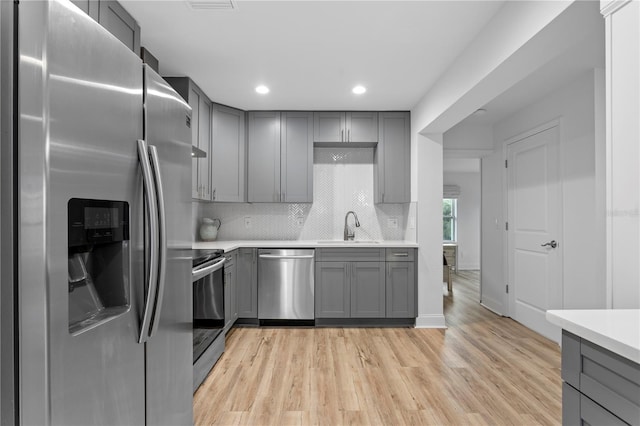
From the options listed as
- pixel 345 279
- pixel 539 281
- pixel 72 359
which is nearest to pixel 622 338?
pixel 72 359

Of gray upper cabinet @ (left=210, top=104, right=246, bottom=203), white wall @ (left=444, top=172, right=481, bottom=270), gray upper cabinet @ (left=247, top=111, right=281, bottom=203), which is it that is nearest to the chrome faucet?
gray upper cabinet @ (left=247, top=111, right=281, bottom=203)

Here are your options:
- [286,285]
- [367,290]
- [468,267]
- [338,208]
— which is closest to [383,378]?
[367,290]

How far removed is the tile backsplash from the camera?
14.3ft

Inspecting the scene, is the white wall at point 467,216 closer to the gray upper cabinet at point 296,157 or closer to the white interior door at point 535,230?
the white interior door at point 535,230

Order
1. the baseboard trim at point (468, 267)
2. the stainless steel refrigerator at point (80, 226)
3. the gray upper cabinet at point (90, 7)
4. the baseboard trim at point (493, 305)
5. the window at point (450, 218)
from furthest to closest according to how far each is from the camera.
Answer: the window at point (450, 218)
the baseboard trim at point (468, 267)
the baseboard trim at point (493, 305)
the gray upper cabinet at point (90, 7)
the stainless steel refrigerator at point (80, 226)

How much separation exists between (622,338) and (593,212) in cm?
272

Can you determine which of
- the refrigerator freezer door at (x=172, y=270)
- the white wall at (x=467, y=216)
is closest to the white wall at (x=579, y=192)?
the refrigerator freezer door at (x=172, y=270)

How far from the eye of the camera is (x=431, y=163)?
3.80m

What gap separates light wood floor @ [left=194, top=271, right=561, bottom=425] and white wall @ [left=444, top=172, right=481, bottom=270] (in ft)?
A: 16.8

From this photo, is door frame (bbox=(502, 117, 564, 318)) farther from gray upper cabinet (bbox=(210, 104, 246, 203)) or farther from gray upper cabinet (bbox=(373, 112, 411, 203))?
gray upper cabinet (bbox=(210, 104, 246, 203))

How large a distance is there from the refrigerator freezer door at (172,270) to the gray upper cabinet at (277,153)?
243 centimetres

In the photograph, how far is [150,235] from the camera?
1092 mm

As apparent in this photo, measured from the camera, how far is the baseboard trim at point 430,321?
3717 mm

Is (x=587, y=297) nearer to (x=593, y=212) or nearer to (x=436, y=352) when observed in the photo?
(x=593, y=212)
